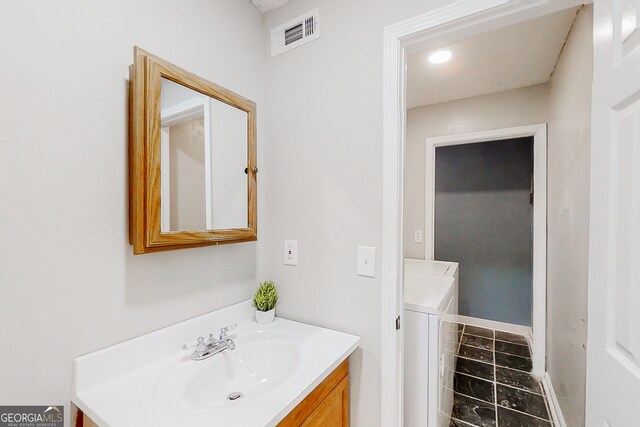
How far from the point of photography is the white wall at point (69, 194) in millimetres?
711

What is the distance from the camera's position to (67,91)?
80cm

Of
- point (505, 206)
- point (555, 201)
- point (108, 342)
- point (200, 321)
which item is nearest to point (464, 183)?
point (505, 206)

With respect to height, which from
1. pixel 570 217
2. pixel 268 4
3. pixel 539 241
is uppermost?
pixel 268 4

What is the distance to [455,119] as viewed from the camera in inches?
105

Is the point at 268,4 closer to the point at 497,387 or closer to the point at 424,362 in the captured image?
the point at 424,362

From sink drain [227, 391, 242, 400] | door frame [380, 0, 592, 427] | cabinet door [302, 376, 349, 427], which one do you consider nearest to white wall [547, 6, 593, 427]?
door frame [380, 0, 592, 427]

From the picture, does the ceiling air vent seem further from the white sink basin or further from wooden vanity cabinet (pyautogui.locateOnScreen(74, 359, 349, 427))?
wooden vanity cabinet (pyautogui.locateOnScreen(74, 359, 349, 427))

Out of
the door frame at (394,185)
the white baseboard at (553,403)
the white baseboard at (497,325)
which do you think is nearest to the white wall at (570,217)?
the white baseboard at (553,403)

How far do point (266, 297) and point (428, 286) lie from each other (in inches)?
40.1

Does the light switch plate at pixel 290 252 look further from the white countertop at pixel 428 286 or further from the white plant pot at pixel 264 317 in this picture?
the white countertop at pixel 428 286

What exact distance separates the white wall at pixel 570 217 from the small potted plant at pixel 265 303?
1.55m

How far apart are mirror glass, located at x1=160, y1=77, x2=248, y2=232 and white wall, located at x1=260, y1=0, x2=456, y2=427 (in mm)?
209

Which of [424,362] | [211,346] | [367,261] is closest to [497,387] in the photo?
[424,362]

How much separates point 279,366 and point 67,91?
3.80 ft
